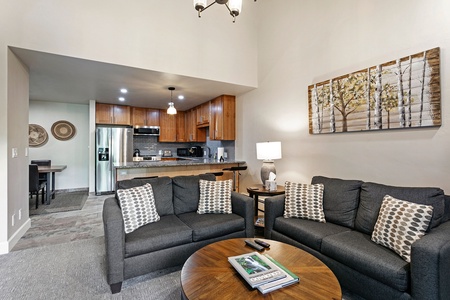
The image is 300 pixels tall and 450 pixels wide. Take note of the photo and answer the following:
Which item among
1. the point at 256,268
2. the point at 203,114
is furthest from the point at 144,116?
the point at 256,268

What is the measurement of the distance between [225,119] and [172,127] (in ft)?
8.41

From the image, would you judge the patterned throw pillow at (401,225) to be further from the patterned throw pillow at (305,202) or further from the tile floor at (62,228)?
the tile floor at (62,228)

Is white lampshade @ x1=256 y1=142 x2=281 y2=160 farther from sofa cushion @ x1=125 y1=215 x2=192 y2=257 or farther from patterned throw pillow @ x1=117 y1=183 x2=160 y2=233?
patterned throw pillow @ x1=117 y1=183 x2=160 y2=233

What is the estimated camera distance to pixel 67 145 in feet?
19.5

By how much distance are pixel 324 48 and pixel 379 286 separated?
282 cm

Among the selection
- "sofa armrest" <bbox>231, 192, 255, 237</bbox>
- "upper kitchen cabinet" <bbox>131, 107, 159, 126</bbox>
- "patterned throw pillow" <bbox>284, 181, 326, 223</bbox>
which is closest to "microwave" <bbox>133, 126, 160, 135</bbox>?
"upper kitchen cabinet" <bbox>131, 107, 159, 126</bbox>

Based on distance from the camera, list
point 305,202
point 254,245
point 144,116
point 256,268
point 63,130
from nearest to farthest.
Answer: point 256,268
point 254,245
point 305,202
point 63,130
point 144,116

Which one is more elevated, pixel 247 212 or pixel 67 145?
pixel 67 145

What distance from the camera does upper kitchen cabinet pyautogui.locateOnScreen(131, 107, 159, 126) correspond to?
6273mm

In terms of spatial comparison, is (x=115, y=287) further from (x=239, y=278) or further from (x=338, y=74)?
(x=338, y=74)

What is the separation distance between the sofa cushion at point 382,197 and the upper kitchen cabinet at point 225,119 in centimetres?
305

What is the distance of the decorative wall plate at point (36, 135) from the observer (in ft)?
18.3

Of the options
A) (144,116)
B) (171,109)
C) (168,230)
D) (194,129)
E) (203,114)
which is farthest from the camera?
(144,116)

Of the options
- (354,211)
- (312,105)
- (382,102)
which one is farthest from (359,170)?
(312,105)
